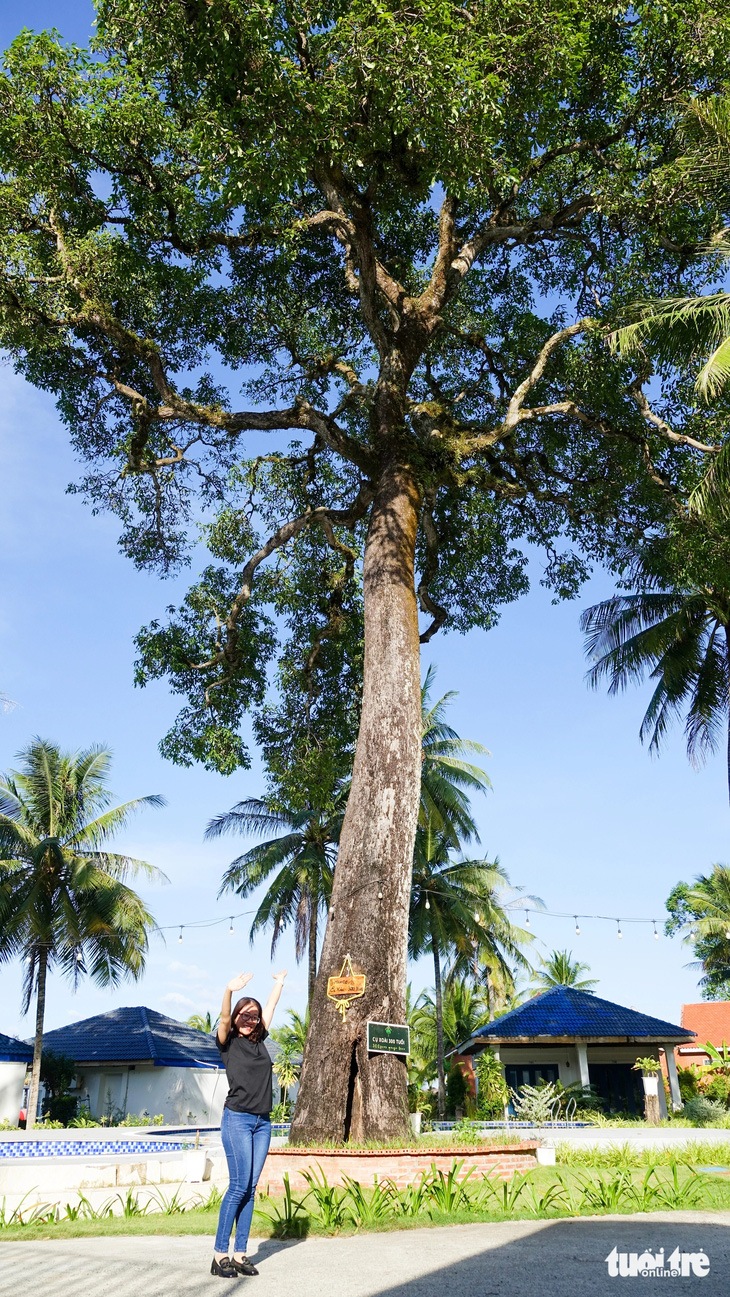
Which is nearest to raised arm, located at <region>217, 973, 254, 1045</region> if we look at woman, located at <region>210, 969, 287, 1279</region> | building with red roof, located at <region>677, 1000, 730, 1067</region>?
woman, located at <region>210, 969, 287, 1279</region>

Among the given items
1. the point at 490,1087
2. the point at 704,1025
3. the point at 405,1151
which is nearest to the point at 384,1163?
the point at 405,1151

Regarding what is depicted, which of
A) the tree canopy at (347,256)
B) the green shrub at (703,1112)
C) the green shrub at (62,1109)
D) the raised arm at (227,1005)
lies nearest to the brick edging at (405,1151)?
the raised arm at (227,1005)

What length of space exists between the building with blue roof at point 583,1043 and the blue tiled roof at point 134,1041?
32.8 feet

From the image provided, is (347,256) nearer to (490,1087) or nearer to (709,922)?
(490,1087)

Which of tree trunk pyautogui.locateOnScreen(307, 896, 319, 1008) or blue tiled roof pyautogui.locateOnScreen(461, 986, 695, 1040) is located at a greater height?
tree trunk pyautogui.locateOnScreen(307, 896, 319, 1008)

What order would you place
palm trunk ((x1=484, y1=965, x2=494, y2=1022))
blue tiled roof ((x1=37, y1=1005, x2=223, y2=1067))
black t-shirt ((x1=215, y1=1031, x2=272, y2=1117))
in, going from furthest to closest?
palm trunk ((x1=484, y1=965, x2=494, y2=1022)), blue tiled roof ((x1=37, y1=1005, x2=223, y2=1067)), black t-shirt ((x1=215, y1=1031, x2=272, y2=1117))

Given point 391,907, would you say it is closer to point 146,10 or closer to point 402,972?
point 402,972

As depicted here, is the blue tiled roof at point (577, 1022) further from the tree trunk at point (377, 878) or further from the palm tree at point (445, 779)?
the tree trunk at point (377, 878)

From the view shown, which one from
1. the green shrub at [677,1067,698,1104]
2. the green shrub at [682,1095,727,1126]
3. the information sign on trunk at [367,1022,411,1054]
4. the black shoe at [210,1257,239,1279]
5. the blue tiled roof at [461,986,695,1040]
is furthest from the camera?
the green shrub at [677,1067,698,1104]

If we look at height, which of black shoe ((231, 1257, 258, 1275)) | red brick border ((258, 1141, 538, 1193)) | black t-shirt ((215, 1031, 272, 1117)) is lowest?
black shoe ((231, 1257, 258, 1275))

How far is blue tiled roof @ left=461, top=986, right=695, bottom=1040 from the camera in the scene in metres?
27.0

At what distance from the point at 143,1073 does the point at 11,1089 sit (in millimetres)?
4775

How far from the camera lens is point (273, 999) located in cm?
567

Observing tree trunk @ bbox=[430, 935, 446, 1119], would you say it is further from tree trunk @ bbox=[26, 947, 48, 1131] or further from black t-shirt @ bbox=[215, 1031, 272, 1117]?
black t-shirt @ bbox=[215, 1031, 272, 1117]
